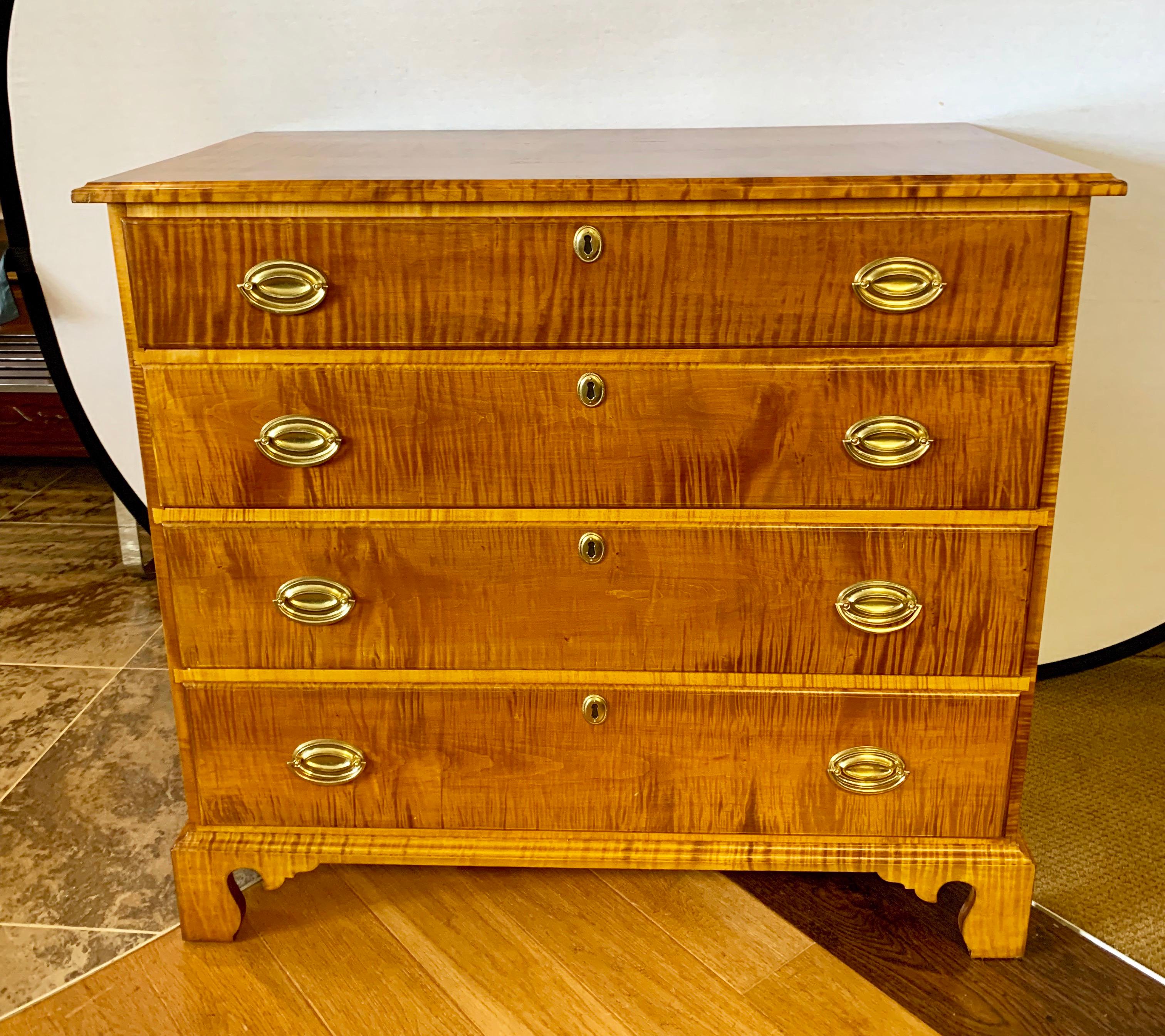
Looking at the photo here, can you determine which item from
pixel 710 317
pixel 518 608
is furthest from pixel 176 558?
pixel 710 317

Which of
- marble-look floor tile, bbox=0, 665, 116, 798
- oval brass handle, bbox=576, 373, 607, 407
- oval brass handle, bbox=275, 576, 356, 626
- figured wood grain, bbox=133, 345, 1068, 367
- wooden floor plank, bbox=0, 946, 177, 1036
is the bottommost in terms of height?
marble-look floor tile, bbox=0, 665, 116, 798

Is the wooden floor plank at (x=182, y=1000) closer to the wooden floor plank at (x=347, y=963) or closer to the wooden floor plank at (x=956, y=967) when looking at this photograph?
the wooden floor plank at (x=347, y=963)

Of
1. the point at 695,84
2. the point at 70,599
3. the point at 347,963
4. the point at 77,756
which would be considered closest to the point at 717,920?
the point at 347,963

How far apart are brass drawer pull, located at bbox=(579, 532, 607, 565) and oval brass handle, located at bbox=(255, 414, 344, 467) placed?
0.30 meters

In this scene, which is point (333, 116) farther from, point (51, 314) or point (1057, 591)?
point (1057, 591)

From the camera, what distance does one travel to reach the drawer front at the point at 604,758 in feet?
4.46

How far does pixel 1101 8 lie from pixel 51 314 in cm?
176

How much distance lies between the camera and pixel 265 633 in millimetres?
1357

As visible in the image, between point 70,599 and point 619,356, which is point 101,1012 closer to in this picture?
point 619,356

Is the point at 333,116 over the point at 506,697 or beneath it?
over

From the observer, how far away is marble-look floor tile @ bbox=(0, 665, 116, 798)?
1896 millimetres

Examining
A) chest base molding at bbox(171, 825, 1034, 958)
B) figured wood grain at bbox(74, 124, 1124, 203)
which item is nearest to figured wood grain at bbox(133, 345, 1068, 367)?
figured wood grain at bbox(74, 124, 1124, 203)

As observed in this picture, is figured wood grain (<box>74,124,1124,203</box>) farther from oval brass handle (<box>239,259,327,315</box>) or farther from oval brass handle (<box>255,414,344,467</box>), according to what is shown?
oval brass handle (<box>255,414,344,467</box>)

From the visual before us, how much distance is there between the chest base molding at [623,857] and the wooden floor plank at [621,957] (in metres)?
0.11
